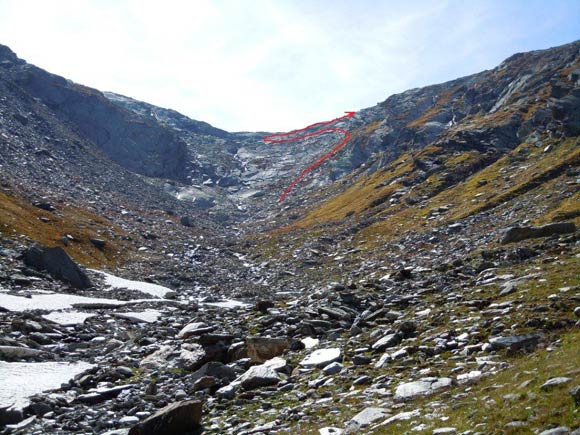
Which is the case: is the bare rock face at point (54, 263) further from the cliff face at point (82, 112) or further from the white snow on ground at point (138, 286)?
the cliff face at point (82, 112)

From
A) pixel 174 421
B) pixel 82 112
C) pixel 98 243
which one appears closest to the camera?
pixel 174 421

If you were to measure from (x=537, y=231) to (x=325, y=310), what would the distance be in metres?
17.7

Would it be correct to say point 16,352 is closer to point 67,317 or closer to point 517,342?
point 67,317

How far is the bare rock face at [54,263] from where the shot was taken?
4606 centimetres

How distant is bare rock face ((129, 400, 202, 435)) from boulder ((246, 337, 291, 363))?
6.57 meters

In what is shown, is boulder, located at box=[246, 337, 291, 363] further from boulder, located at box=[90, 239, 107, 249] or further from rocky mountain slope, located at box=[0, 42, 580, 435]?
boulder, located at box=[90, 239, 107, 249]

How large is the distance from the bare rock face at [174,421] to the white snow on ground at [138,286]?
36728 millimetres

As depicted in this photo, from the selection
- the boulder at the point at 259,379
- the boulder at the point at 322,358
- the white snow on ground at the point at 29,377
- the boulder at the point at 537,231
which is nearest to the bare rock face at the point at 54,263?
the white snow on ground at the point at 29,377

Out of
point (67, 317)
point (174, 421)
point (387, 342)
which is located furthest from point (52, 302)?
point (387, 342)

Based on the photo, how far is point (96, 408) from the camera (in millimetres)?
18109

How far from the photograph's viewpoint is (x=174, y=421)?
1468 cm

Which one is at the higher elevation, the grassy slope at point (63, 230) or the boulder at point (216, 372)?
the grassy slope at point (63, 230)

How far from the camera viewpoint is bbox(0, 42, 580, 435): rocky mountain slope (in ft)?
45.4

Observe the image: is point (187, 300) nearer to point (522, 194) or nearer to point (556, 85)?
point (522, 194)
